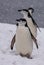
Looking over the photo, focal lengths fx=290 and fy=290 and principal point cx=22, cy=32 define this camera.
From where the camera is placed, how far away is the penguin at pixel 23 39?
3.65m

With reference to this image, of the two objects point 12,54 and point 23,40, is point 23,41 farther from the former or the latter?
point 12,54

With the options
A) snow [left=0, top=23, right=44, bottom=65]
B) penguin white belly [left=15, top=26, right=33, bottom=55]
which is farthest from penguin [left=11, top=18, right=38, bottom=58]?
snow [left=0, top=23, right=44, bottom=65]

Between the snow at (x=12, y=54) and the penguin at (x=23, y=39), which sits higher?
the penguin at (x=23, y=39)

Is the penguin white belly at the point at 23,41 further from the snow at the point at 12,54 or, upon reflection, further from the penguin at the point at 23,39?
the snow at the point at 12,54

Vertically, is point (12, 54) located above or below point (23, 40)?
below

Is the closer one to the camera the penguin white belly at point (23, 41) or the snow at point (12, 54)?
the snow at point (12, 54)

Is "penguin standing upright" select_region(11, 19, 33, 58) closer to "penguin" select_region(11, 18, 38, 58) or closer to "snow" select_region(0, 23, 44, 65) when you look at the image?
"penguin" select_region(11, 18, 38, 58)

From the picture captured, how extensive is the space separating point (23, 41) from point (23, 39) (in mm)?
27

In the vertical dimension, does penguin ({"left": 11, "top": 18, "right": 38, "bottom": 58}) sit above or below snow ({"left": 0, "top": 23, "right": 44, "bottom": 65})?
above

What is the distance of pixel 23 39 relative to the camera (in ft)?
12.2

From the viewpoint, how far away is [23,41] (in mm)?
3717

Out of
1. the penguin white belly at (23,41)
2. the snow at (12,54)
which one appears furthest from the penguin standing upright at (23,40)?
the snow at (12,54)

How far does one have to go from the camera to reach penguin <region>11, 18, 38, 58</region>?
365 centimetres

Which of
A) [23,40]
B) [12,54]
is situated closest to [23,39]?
[23,40]
